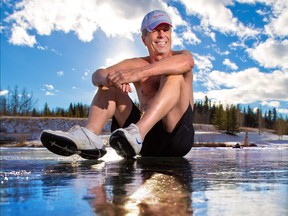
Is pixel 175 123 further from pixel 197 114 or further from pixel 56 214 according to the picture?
pixel 197 114

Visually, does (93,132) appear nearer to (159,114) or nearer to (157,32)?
(159,114)

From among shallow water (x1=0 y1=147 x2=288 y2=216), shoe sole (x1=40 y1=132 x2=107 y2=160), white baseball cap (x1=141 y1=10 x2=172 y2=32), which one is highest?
white baseball cap (x1=141 y1=10 x2=172 y2=32)

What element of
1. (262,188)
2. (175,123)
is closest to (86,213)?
(262,188)

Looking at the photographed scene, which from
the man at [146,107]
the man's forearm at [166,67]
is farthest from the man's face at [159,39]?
the man's forearm at [166,67]

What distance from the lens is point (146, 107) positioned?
1732mm

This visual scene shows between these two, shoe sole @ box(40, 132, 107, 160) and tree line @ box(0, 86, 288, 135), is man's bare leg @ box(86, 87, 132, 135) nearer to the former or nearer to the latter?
shoe sole @ box(40, 132, 107, 160)

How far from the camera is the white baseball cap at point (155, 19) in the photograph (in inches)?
73.3

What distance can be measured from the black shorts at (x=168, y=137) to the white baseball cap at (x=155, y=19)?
446mm

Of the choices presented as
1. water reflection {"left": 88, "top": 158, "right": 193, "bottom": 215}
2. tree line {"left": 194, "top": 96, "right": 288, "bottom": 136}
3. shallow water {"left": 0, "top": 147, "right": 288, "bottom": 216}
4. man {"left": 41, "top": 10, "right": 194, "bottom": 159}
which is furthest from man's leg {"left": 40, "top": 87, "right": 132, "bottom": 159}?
tree line {"left": 194, "top": 96, "right": 288, "bottom": 136}

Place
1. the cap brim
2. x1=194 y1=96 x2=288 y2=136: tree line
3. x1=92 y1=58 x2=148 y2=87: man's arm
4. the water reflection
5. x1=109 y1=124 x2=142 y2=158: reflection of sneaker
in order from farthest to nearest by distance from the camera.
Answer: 1. x1=194 y1=96 x2=288 y2=136: tree line
2. the cap brim
3. x1=92 y1=58 x2=148 y2=87: man's arm
4. x1=109 y1=124 x2=142 y2=158: reflection of sneaker
5. the water reflection

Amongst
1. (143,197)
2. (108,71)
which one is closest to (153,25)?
(108,71)

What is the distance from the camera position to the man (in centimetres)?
152

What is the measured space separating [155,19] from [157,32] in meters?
0.08

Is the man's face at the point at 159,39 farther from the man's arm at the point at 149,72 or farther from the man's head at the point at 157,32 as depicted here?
the man's arm at the point at 149,72
